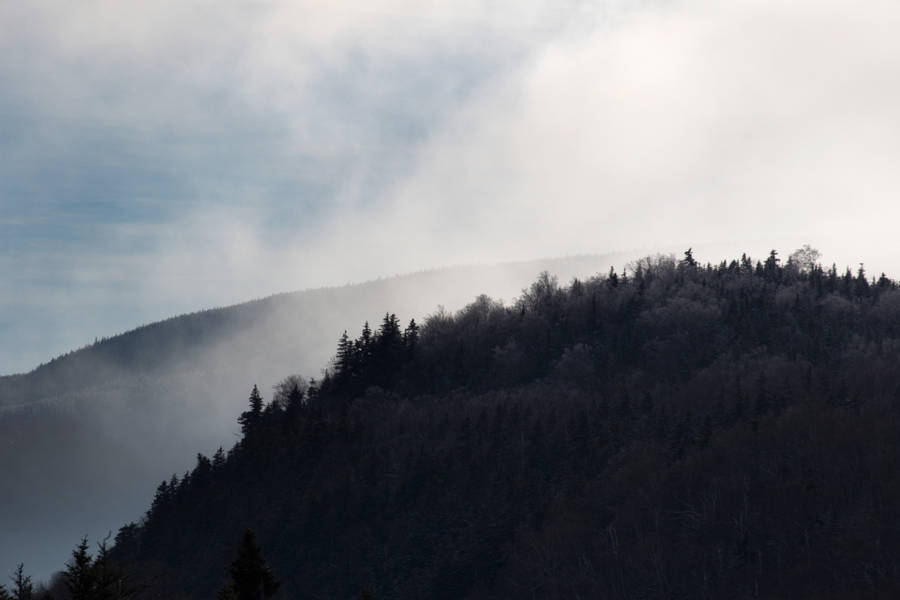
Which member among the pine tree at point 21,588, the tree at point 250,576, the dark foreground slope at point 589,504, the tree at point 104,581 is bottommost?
the dark foreground slope at point 589,504

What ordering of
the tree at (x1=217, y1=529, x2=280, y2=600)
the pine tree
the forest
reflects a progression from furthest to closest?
1. the forest
2. the tree at (x1=217, y1=529, x2=280, y2=600)
3. the pine tree

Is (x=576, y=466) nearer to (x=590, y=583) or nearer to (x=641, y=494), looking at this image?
(x=641, y=494)

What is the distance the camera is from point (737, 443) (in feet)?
543

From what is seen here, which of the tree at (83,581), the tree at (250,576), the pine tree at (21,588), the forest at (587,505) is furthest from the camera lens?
the forest at (587,505)

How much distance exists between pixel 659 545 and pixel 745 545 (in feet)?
35.5

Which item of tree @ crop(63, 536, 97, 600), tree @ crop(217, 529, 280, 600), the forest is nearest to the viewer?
tree @ crop(63, 536, 97, 600)

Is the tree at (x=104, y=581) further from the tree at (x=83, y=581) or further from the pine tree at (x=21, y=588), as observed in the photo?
the pine tree at (x=21, y=588)

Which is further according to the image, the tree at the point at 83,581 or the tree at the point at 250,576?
the tree at the point at 250,576

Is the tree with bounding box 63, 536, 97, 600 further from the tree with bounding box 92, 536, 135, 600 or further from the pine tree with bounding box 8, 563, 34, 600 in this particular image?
the pine tree with bounding box 8, 563, 34, 600

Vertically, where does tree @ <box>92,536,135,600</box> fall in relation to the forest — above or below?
above

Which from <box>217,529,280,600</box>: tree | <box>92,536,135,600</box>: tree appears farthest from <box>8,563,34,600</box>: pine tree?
<box>217,529,280,600</box>: tree

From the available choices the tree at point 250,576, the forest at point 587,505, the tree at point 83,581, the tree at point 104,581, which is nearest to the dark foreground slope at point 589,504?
the forest at point 587,505

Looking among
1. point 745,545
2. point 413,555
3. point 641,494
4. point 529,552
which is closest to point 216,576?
point 413,555

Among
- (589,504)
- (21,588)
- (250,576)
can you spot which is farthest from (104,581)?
(589,504)
